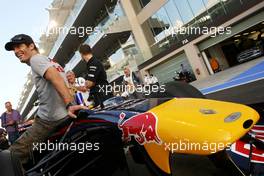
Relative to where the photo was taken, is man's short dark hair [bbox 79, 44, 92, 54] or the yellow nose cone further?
man's short dark hair [bbox 79, 44, 92, 54]

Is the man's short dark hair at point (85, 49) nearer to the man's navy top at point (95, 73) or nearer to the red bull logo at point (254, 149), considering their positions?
the man's navy top at point (95, 73)

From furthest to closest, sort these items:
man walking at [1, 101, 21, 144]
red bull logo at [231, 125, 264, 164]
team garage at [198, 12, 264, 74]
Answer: team garage at [198, 12, 264, 74]
man walking at [1, 101, 21, 144]
red bull logo at [231, 125, 264, 164]

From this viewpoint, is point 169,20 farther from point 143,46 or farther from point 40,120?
point 40,120

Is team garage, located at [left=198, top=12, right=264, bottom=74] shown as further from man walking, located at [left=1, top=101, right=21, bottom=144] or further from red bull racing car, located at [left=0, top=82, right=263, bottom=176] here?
red bull racing car, located at [left=0, top=82, right=263, bottom=176]

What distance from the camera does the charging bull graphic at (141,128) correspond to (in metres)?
1.87

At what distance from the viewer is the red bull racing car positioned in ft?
5.64

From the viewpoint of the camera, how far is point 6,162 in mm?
2215

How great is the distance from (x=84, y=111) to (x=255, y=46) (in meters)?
16.0

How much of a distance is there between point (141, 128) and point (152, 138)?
117 millimetres

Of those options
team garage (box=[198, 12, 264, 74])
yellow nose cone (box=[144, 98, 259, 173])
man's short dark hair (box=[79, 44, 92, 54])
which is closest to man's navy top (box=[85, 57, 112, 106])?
man's short dark hair (box=[79, 44, 92, 54])

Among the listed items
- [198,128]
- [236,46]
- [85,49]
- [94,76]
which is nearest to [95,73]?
[94,76]

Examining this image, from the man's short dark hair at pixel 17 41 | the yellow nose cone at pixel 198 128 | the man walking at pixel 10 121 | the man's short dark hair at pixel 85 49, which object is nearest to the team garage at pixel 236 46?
the man walking at pixel 10 121

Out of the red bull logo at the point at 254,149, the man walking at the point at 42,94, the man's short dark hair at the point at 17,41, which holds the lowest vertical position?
the red bull logo at the point at 254,149

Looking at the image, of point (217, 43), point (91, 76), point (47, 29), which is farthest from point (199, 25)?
point (47, 29)
